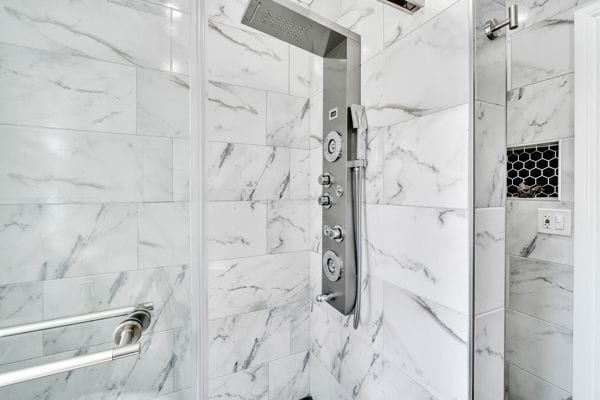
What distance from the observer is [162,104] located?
0.80 m

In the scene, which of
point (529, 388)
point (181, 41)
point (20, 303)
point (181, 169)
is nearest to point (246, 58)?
point (181, 41)

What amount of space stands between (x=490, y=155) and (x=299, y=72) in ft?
3.24

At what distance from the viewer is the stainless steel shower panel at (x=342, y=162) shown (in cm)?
101

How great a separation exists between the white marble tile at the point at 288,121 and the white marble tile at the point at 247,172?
0.19 feet

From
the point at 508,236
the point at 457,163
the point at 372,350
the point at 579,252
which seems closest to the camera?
the point at 579,252

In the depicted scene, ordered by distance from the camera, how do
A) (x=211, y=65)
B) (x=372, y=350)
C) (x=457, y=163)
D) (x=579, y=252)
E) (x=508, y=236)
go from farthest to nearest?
1. (x=211, y=65)
2. (x=372, y=350)
3. (x=457, y=163)
4. (x=508, y=236)
5. (x=579, y=252)

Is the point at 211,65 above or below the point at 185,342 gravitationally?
above

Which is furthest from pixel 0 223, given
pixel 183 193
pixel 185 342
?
pixel 185 342

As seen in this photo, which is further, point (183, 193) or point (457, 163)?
point (183, 193)

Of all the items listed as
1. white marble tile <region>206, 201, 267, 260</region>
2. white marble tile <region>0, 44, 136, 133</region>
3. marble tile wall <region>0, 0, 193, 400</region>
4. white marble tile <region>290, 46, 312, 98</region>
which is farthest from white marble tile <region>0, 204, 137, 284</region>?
white marble tile <region>290, 46, 312, 98</region>

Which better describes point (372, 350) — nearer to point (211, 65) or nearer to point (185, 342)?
point (185, 342)

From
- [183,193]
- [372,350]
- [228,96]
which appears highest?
[228,96]

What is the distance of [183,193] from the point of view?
0.86m

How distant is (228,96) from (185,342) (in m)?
0.99
